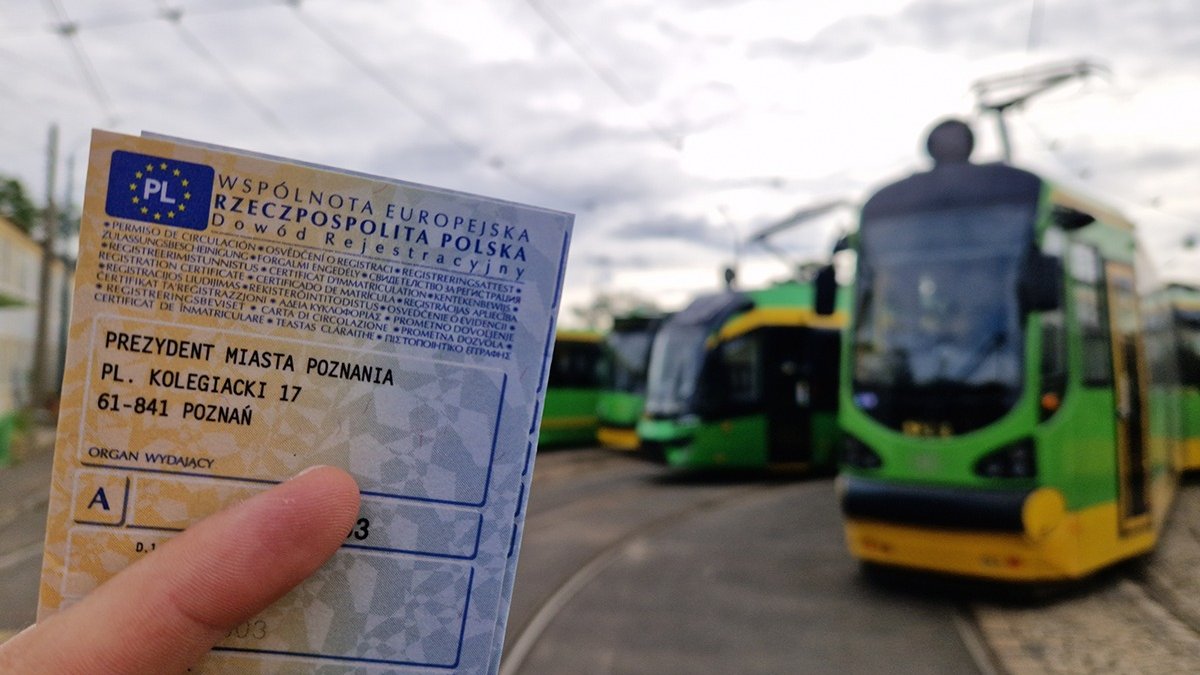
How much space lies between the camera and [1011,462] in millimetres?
6469

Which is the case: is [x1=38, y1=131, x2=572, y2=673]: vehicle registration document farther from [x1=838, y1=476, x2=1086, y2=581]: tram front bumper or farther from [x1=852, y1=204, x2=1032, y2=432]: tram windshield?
[x1=852, y1=204, x2=1032, y2=432]: tram windshield

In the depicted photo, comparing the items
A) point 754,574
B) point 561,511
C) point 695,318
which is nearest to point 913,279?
point 754,574

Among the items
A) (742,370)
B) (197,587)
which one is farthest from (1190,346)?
(197,587)

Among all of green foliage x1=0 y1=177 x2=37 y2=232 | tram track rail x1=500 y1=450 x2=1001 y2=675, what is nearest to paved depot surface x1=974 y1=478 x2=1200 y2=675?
tram track rail x1=500 y1=450 x2=1001 y2=675

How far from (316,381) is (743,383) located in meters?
15.4

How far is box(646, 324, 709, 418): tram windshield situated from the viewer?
1580 cm

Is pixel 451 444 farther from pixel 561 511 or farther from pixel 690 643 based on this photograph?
pixel 561 511

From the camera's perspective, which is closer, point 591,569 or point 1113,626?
point 1113,626

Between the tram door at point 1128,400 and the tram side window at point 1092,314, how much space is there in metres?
0.15

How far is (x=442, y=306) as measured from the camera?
99cm

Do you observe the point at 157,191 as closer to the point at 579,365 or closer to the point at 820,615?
the point at 820,615

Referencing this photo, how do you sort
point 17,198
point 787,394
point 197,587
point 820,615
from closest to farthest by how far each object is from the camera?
1. point 197,587
2. point 820,615
3. point 787,394
4. point 17,198

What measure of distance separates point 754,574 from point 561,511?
4392 mm

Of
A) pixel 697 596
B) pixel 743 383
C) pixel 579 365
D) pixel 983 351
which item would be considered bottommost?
pixel 697 596
